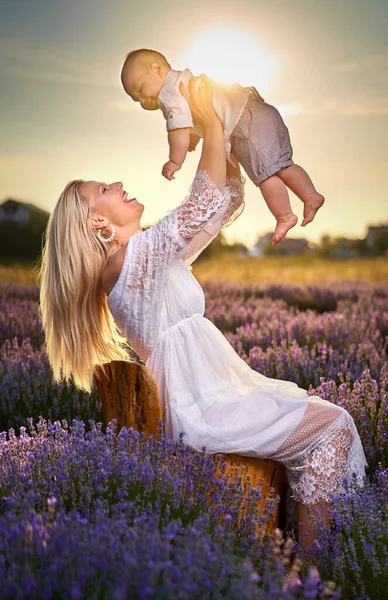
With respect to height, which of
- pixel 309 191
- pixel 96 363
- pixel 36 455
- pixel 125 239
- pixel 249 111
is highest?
pixel 249 111

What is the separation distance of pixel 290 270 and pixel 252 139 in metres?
7.42

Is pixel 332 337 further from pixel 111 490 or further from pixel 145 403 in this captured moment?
pixel 111 490

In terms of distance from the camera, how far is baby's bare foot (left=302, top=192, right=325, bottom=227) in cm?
292

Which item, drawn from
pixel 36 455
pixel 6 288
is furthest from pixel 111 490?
pixel 6 288

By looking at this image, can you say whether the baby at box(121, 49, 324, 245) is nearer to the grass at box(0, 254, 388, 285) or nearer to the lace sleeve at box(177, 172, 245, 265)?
the lace sleeve at box(177, 172, 245, 265)

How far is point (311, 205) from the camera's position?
2930mm

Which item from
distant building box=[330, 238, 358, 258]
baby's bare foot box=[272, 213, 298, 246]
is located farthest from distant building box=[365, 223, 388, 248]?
baby's bare foot box=[272, 213, 298, 246]

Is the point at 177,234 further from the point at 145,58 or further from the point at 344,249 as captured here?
the point at 344,249

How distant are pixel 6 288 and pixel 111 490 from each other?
5844mm

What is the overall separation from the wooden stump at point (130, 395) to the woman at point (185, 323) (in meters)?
0.10

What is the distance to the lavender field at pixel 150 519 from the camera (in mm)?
1544

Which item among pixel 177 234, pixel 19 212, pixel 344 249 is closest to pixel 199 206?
pixel 177 234

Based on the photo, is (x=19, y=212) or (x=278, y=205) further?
(x=19, y=212)

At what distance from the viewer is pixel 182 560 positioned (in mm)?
1507
